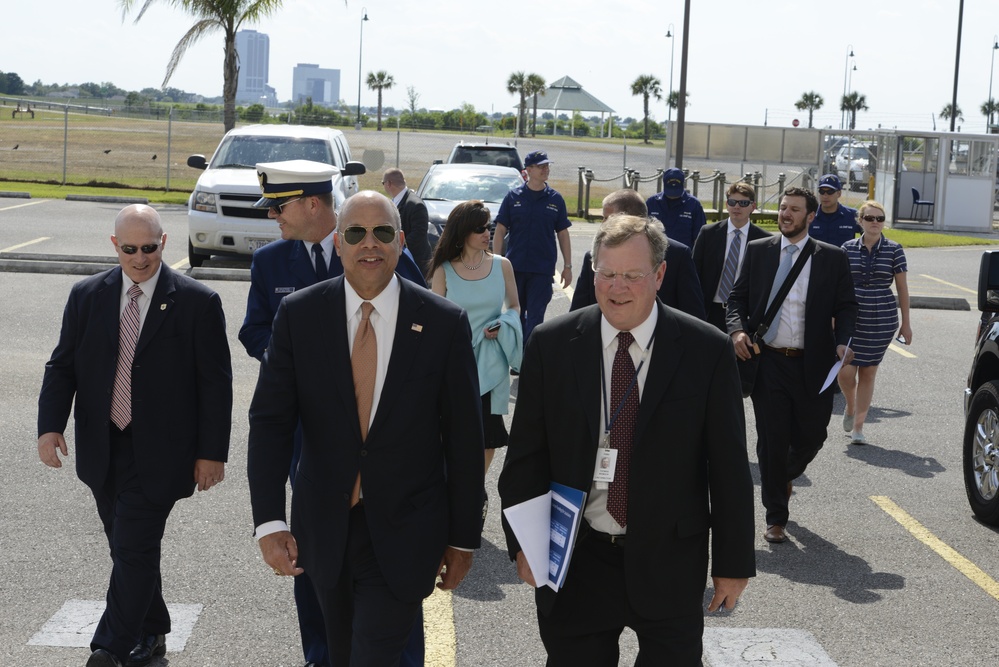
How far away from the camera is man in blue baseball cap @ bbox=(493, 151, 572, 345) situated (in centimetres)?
1109

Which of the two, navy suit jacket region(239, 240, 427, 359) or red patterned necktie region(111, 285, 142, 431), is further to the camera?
navy suit jacket region(239, 240, 427, 359)

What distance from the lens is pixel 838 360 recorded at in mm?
7047

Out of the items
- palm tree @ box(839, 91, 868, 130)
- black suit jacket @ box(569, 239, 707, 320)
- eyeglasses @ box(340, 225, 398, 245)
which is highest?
palm tree @ box(839, 91, 868, 130)

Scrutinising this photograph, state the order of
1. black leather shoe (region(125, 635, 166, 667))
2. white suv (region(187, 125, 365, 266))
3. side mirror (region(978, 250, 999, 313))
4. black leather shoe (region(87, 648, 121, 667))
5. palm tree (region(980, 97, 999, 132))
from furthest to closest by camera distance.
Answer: palm tree (region(980, 97, 999, 132)) < white suv (region(187, 125, 365, 266)) < side mirror (region(978, 250, 999, 313)) < black leather shoe (region(125, 635, 166, 667)) < black leather shoe (region(87, 648, 121, 667))

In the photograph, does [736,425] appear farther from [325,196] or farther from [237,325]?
[237,325]

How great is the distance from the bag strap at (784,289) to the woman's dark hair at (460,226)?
5.67ft

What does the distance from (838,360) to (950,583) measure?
1.41 m

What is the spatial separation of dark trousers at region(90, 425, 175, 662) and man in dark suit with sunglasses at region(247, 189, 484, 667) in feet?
3.70

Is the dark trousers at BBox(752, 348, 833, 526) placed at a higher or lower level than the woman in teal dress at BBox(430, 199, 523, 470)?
lower

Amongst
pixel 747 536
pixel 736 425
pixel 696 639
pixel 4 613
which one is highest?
pixel 736 425

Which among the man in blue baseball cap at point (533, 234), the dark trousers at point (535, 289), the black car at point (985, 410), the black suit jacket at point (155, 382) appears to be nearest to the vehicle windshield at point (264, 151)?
the man in blue baseball cap at point (533, 234)

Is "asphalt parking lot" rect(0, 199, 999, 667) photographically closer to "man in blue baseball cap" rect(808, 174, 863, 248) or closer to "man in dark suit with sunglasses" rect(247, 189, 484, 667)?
"man in dark suit with sunglasses" rect(247, 189, 484, 667)

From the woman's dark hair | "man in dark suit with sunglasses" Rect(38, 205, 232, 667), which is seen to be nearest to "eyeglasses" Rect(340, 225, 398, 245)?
"man in dark suit with sunglasses" Rect(38, 205, 232, 667)

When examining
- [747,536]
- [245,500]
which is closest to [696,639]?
[747,536]
